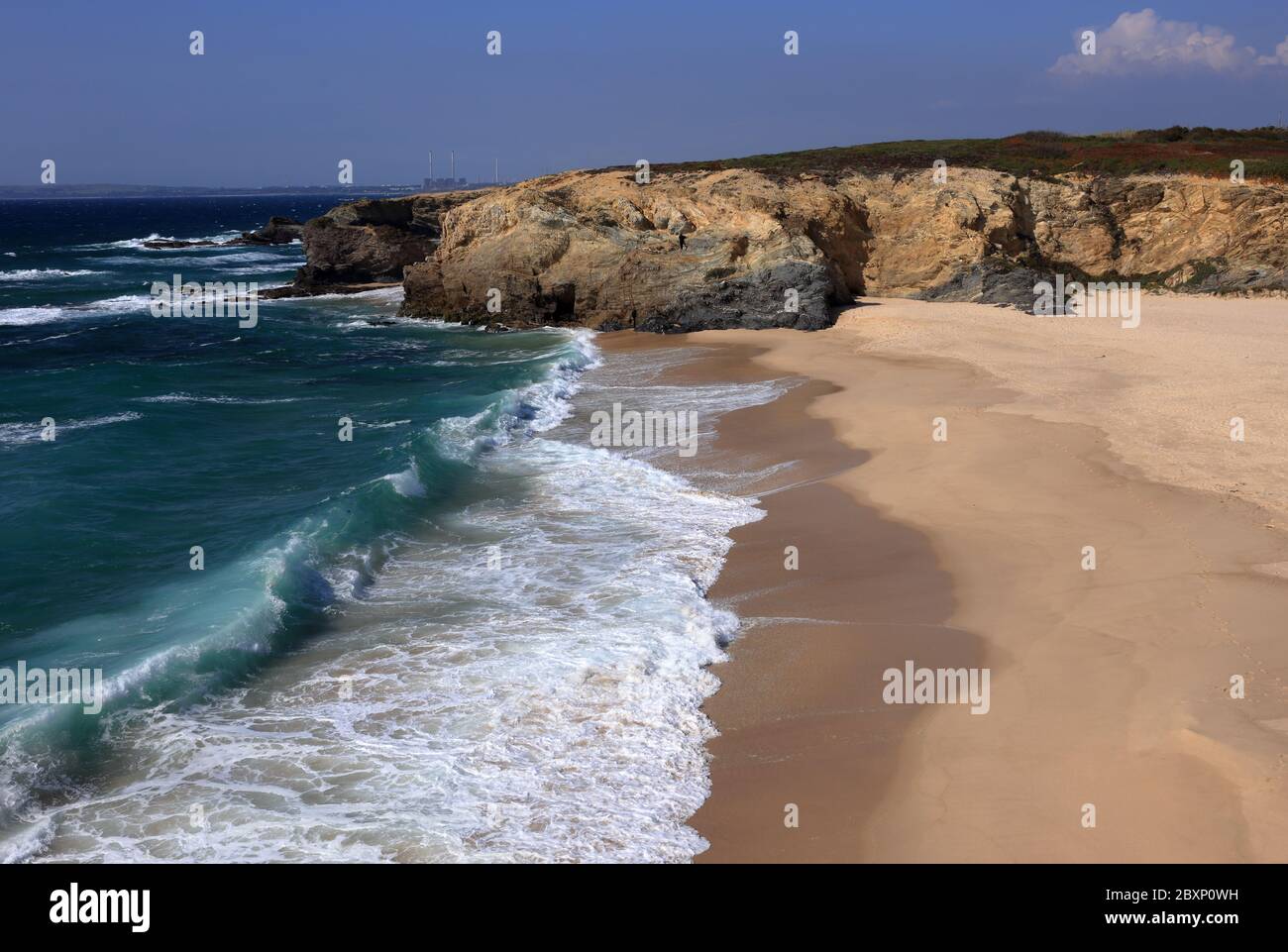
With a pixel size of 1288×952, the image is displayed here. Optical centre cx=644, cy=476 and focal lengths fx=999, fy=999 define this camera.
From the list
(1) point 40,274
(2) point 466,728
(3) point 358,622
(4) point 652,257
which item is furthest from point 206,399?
(1) point 40,274

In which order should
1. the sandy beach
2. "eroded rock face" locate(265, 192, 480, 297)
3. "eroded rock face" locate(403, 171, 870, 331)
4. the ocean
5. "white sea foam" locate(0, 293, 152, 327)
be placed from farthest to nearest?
"eroded rock face" locate(265, 192, 480, 297)
"white sea foam" locate(0, 293, 152, 327)
"eroded rock face" locate(403, 171, 870, 331)
the ocean
the sandy beach

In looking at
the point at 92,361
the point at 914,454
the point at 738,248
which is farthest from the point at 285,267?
the point at 914,454

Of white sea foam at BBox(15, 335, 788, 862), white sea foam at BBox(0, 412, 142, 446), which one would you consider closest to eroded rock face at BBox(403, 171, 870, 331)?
white sea foam at BBox(0, 412, 142, 446)

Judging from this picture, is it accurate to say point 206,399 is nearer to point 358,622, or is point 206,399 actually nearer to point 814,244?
point 358,622

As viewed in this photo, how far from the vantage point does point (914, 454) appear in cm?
1656

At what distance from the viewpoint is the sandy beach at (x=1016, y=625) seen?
7.40m

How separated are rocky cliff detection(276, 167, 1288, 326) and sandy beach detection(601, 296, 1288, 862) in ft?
36.6

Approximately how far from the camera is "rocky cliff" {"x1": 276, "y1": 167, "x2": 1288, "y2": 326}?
30.9 m

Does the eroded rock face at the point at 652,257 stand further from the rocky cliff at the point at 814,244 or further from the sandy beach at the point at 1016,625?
the sandy beach at the point at 1016,625

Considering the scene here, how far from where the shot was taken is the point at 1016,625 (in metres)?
10.5

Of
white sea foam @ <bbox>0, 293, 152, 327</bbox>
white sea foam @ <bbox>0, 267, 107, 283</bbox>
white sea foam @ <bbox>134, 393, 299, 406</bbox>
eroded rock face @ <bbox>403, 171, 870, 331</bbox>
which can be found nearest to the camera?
white sea foam @ <bbox>134, 393, 299, 406</bbox>

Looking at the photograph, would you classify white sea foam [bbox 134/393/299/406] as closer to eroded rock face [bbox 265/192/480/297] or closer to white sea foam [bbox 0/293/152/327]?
white sea foam [bbox 0/293/152/327]

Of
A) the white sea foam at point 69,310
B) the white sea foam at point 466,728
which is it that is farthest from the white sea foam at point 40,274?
the white sea foam at point 466,728
